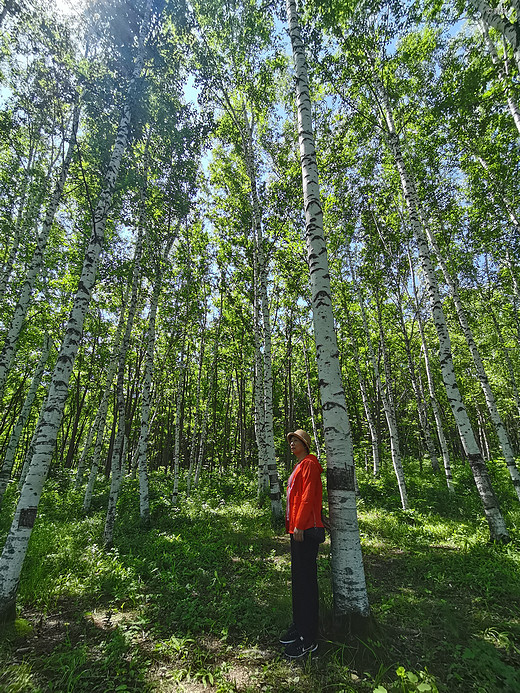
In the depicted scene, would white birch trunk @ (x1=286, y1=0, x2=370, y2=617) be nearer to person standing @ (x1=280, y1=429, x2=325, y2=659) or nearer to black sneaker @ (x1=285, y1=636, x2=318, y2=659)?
person standing @ (x1=280, y1=429, x2=325, y2=659)

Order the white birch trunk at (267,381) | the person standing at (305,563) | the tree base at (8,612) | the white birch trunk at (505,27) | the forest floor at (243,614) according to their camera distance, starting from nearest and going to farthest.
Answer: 1. the forest floor at (243,614)
2. the person standing at (305,563)
3. the tree base at (8,612)
4. the white birch trunk at (505,27)
5. the white birch trunk at (267,381)

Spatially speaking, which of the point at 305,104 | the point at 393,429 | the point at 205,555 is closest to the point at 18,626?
the point at 205,555

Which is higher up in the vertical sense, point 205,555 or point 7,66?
point 7,66

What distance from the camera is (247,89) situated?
1163 centimetres

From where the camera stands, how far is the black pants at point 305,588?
3.68 meters

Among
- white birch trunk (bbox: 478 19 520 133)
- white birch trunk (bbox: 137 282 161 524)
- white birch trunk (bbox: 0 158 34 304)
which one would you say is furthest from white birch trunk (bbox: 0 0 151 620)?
white birch trunk (bbox: 0 158 34 304)

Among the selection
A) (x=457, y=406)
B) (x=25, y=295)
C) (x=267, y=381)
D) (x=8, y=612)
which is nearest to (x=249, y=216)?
(x=267, y=381)

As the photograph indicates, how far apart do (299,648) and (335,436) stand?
2.42 m

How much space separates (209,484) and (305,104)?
16.7 m

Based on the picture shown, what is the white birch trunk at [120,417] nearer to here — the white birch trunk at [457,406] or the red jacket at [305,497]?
the red jacket at [305,497]

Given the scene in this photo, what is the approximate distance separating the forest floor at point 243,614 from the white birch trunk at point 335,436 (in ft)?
1.67

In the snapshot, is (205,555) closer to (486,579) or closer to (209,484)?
(486,579)

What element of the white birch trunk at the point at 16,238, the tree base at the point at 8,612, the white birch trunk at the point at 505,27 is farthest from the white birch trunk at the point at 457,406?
the white birch trunk at the point at 16,238

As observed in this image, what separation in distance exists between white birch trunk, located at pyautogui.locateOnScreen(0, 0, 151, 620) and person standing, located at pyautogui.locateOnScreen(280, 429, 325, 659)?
3917 mm
